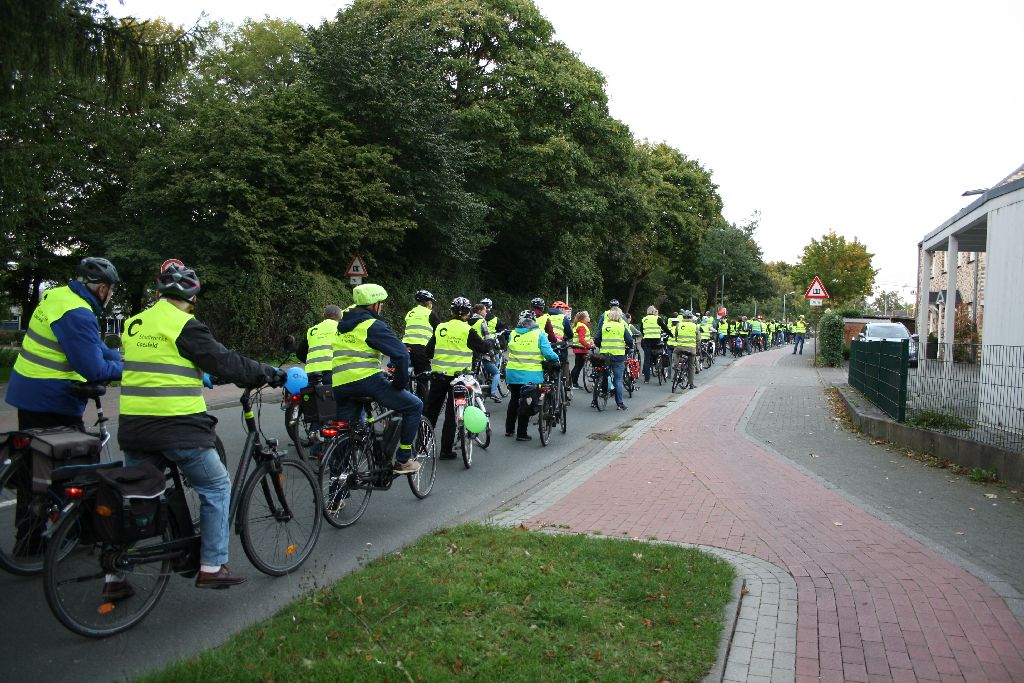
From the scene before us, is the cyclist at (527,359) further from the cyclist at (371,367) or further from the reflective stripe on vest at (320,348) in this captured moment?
the cyclist at (371,367)

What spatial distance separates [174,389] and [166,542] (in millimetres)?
840

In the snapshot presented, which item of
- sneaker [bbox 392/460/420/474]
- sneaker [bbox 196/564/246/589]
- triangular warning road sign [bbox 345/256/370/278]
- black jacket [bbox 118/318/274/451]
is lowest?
sneaker [bbox 196/564/246/589]

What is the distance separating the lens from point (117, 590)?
436 centimetres

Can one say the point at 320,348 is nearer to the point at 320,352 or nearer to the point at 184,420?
the point at 320,352

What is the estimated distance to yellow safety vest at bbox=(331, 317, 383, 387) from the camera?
674 cm

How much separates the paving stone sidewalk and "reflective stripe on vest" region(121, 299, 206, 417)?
313cm

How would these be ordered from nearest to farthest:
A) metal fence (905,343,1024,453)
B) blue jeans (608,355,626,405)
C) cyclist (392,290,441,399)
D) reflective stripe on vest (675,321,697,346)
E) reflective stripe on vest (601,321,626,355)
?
metal fence (905,343,1024,453) → cyclist (392,290,441,399) → reflective stripe on vest (601,321,626,355) → blue jeans (608,355,626,405) → reflective stripe on vest (675,321,697,346)

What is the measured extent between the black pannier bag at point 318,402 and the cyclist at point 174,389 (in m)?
4.17

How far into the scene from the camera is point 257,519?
16.7 ft

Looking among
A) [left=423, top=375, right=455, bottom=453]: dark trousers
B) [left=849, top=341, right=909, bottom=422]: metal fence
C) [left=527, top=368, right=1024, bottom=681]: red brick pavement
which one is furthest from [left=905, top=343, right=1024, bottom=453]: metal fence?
[left=423, top=375, right=455, bottom=453]: dark trousers

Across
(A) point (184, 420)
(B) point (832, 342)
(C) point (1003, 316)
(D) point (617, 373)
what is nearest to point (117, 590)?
(A) point (184, 420)

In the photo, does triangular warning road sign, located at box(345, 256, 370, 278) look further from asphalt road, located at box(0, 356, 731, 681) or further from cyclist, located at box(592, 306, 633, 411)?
asphalt road, located at box(0, 356, 731, 681)

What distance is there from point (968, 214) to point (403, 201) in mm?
15992

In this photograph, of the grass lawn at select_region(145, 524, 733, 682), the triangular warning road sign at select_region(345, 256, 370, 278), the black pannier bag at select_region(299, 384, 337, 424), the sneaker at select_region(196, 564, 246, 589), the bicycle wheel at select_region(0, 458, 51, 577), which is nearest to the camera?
the grass lawn at select_region(145, 524, 733, 682)
